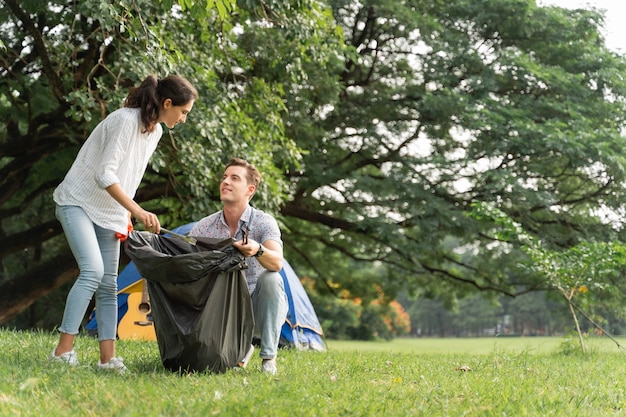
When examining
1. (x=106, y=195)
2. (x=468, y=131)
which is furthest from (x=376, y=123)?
(x=106, y=195)

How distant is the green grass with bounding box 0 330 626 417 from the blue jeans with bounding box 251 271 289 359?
18cm

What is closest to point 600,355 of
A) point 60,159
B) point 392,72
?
point 392,72

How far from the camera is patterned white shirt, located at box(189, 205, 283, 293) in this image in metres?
3.94

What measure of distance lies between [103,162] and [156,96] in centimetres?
47

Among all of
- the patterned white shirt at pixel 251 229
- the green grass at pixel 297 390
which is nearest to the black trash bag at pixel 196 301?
the green grass at pixel 297 390

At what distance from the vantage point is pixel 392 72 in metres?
12.4

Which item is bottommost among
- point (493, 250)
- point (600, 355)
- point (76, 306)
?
point (600, 355)

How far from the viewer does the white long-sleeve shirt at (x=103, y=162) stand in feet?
11.6

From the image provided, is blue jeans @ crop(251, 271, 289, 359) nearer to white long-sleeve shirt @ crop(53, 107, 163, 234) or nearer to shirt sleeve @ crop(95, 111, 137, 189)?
white long-sleeve shirt @ crop(53, 107, 163, 234)

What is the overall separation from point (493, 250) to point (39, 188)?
7837 millimetres

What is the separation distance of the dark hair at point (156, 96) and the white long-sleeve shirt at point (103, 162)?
5 centimetres

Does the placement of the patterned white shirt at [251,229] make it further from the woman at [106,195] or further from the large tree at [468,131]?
the large tree at [468,131]

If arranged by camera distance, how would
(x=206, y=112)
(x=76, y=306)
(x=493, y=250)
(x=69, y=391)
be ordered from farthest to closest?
1. (x=493, y=250)
2. (x=206, y=112)
3. (x=76, y=306)
4. (x=69, y=391)

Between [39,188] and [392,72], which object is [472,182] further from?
[39,188]
